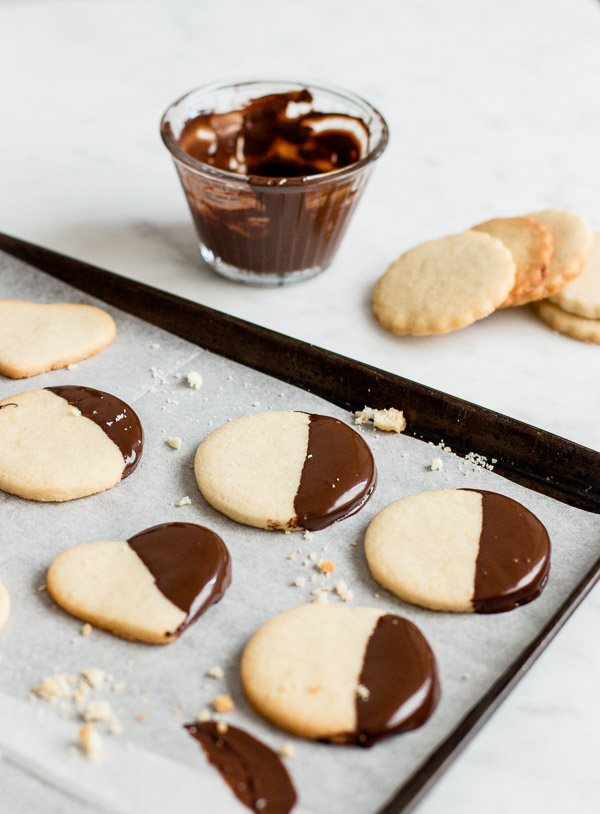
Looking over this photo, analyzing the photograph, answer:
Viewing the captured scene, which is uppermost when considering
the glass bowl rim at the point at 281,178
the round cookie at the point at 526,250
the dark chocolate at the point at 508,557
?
the glass bowl rim at the point at 281,178

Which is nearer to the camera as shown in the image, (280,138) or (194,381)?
(194,381)

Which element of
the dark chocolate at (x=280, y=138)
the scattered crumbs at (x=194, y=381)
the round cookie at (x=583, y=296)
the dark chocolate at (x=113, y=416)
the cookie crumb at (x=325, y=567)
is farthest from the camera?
the dark chocolate at (x=280, y=138)

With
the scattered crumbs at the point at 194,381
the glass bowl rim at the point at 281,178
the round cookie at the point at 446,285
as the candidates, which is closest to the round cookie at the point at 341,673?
the scattered crumbs at the point at 194,381

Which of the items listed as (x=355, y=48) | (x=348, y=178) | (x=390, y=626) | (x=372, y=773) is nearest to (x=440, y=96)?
(x=355, y=48)

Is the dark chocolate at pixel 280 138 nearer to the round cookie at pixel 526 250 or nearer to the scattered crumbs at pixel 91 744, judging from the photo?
the round cookie at pixel 526 250

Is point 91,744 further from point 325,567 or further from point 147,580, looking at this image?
point 325,567

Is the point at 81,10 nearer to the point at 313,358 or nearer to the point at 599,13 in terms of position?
the point at 599,13

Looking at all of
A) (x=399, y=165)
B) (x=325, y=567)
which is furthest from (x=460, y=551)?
(x=399, y=165)
